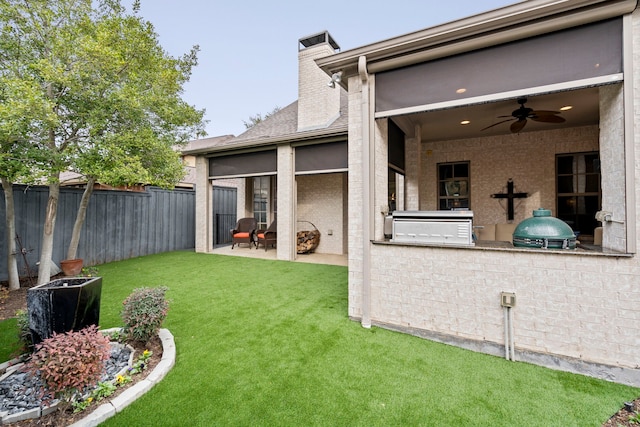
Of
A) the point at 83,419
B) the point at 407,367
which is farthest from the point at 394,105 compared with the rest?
the point at 83,419

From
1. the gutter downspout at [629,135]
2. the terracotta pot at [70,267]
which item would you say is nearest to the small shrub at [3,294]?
the terracotta pot at [70,267]

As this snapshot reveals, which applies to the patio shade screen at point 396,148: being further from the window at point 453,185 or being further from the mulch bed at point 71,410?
the mulch bed at point 71,410

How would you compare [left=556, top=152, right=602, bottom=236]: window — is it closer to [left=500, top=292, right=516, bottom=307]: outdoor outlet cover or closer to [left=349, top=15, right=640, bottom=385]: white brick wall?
[left=349, top=15, right=640, bottom=385]: white brick wall

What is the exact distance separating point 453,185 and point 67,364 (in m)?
7.36

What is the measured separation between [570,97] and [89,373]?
645 centimetres

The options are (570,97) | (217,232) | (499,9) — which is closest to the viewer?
(499,9)

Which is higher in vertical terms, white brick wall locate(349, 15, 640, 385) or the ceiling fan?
the ceiling fan

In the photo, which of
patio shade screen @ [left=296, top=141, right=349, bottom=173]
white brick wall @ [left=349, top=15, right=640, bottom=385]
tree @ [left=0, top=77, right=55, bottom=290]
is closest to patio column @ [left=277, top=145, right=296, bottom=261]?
patio shade screen @ [left=296, top=141, right=349, bottom=173]

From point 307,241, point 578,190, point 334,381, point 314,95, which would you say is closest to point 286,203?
point 307,241

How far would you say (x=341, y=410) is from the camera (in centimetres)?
200

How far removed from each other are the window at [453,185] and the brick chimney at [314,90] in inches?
152

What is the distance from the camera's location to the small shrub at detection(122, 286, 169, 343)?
2.67m

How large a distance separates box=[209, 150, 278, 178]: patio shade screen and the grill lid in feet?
20.1

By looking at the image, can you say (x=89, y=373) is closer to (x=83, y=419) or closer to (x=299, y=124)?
(x=83, y=419)
